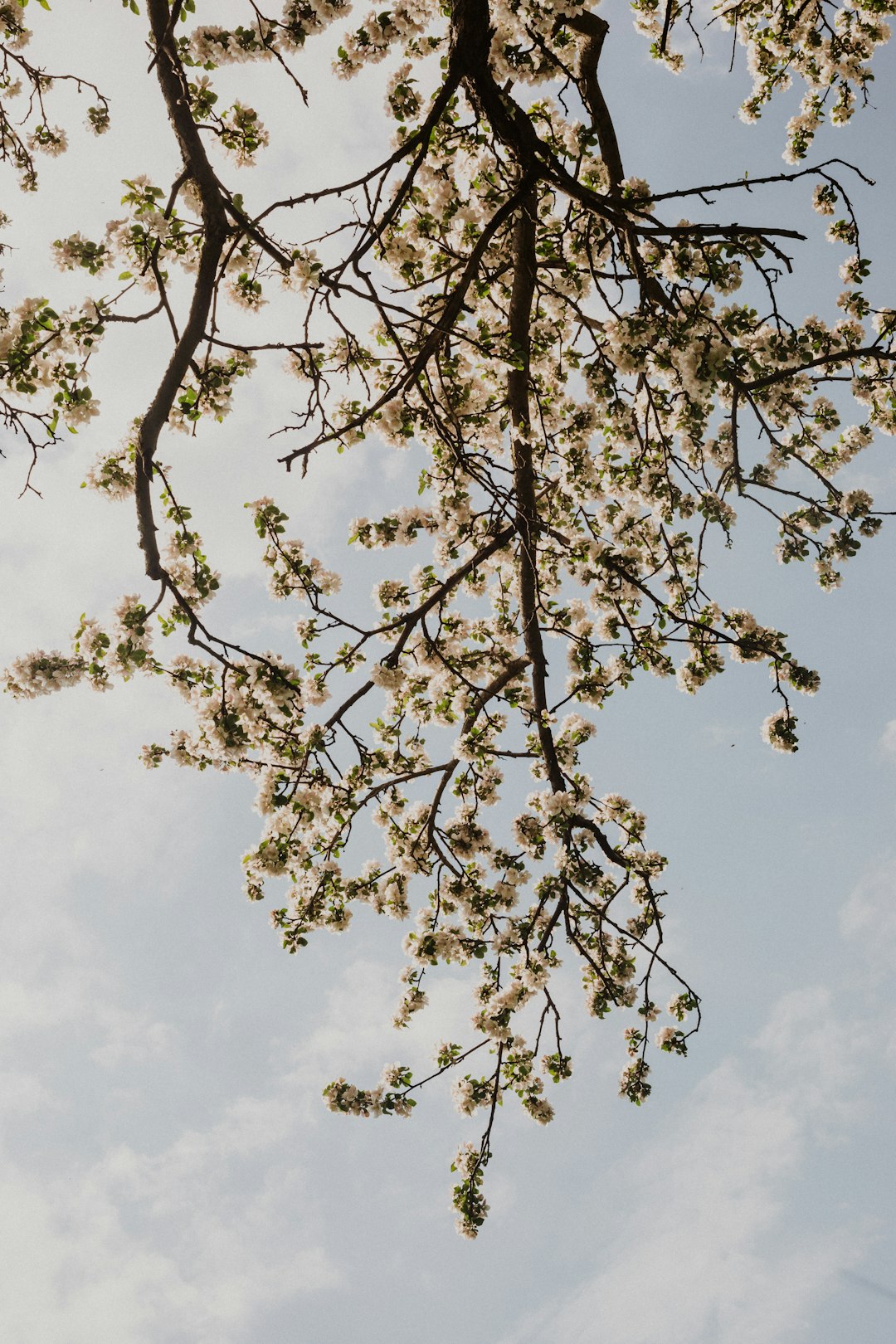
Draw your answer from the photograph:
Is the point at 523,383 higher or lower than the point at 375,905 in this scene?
higher

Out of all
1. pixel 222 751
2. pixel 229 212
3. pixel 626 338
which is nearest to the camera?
pixel 229 212

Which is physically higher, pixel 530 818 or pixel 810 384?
pixel 810 384

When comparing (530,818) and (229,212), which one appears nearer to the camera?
(229,212)

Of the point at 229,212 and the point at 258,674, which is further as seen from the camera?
the point at 258,674

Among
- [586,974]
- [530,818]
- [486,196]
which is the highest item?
[486,196]

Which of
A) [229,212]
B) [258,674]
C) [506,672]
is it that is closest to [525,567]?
[506,672]

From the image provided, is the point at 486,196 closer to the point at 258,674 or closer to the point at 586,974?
the point at 258,674

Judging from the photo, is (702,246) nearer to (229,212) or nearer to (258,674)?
(229,212)

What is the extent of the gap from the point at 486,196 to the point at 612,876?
598 cm

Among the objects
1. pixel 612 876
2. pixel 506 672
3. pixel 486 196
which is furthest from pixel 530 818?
pixel 486 196

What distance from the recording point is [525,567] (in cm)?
747

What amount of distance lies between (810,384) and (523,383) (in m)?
2.52

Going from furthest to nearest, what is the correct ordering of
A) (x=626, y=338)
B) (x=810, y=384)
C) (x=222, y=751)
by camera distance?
(x=810, y=384) < (x=222, y=751) < (x=626, y=338)

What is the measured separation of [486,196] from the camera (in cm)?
695
